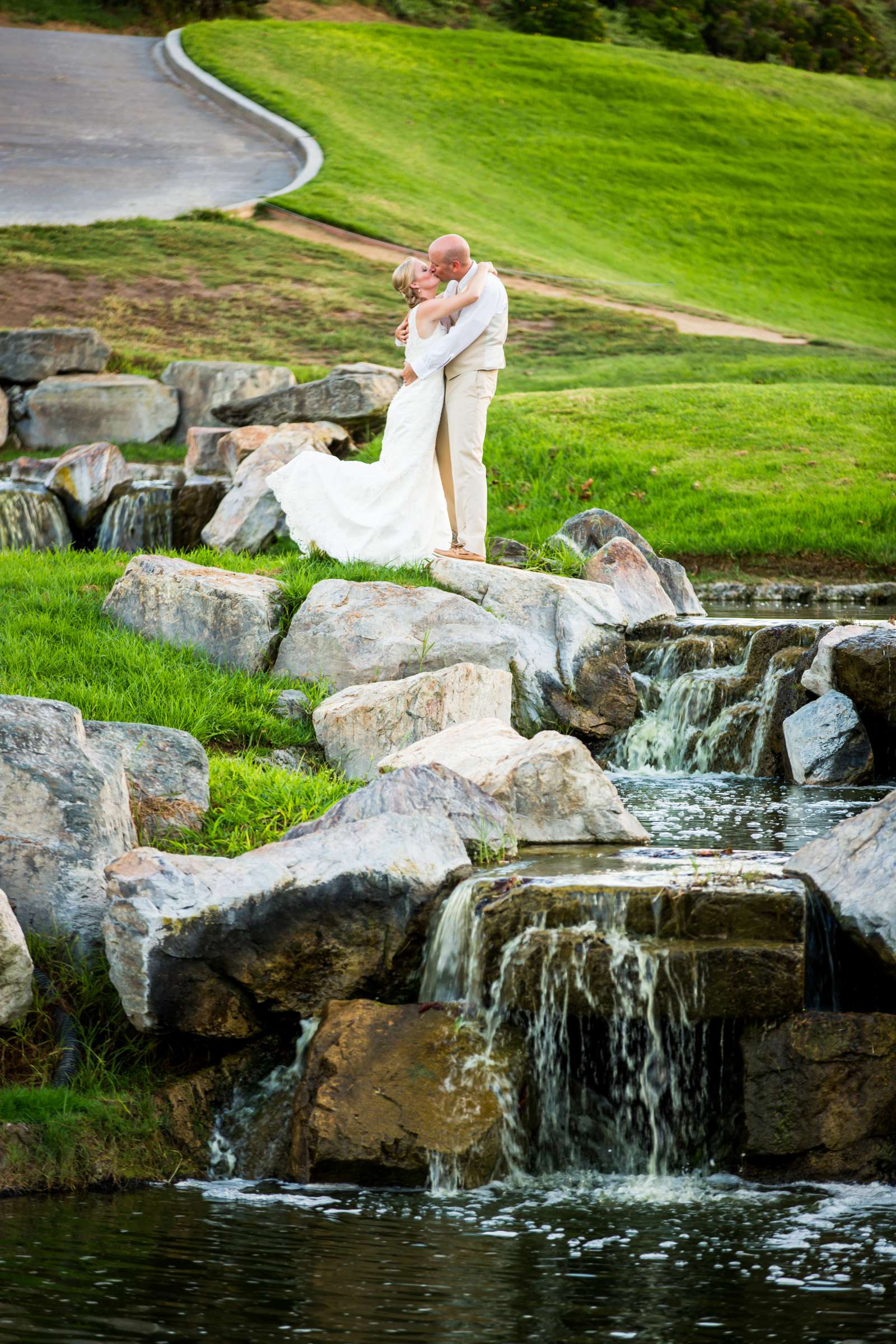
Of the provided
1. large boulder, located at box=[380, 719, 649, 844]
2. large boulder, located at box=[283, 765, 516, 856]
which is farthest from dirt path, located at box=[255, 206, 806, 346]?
large boulder, located at box=[283, 765, 516, 856]

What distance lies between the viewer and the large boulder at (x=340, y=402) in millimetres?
16406

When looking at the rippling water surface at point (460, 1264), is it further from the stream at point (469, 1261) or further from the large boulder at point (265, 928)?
the large boulder at point (265, 928)

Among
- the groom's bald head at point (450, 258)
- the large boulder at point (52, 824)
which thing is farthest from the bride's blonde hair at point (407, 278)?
the large boulder at point (52, 824)

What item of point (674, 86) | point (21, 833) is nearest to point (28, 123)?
point (674, 86)

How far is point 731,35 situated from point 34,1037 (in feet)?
173

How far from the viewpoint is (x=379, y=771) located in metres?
7.71

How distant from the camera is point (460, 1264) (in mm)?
4379

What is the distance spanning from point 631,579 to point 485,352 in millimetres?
2175

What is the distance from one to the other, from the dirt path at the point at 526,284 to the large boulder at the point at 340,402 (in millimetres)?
10495

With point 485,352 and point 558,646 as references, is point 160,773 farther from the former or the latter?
point 485,352

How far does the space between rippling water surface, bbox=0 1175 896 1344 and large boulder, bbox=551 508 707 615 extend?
7.73 meters

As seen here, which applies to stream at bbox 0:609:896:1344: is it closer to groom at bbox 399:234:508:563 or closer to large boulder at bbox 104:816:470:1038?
large boulder at bbox 104:816:470:1038

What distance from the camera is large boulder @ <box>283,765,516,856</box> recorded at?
20.6 ft

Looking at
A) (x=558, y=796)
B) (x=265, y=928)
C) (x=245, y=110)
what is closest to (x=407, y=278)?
(x=558, y=796)
